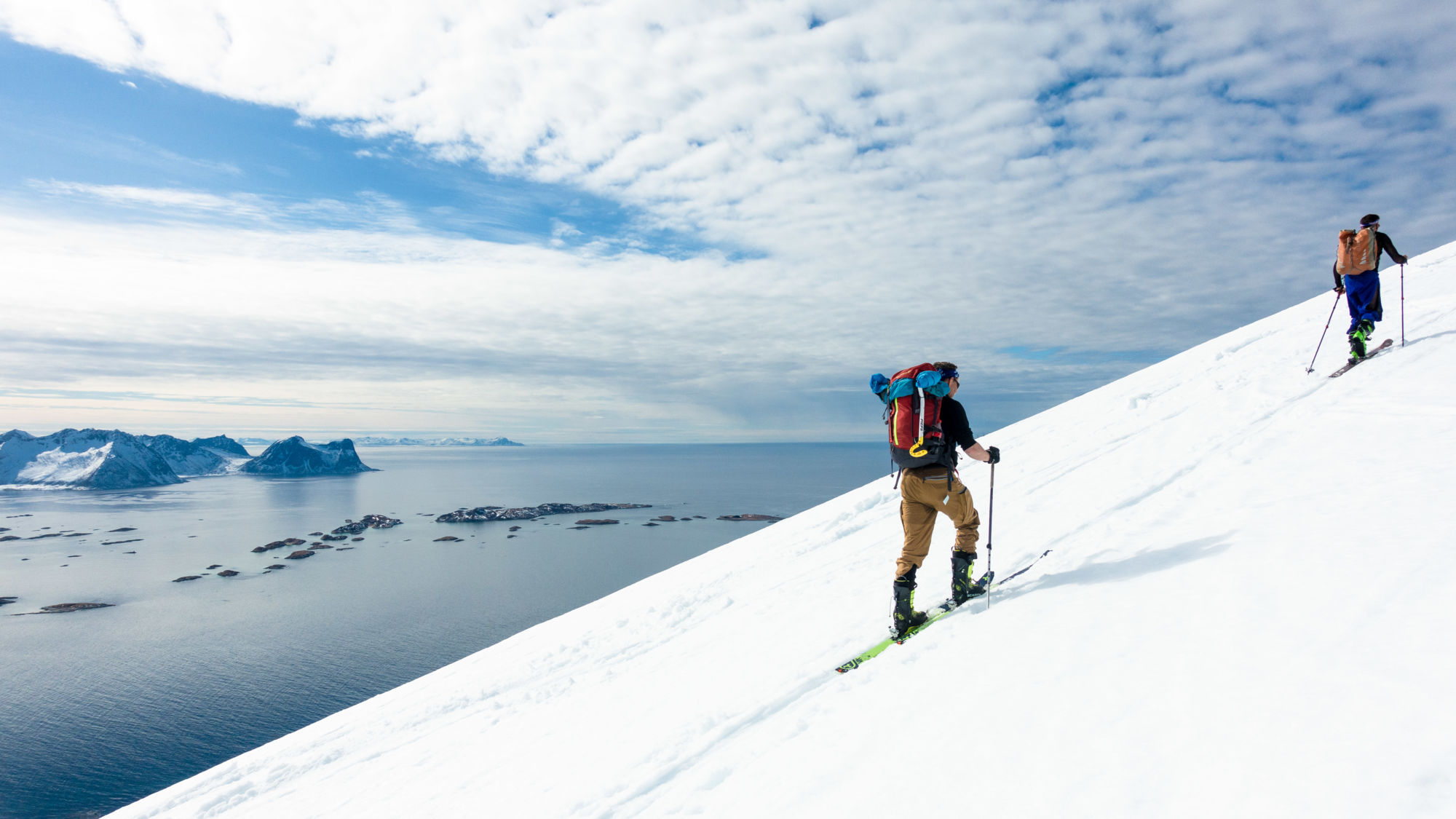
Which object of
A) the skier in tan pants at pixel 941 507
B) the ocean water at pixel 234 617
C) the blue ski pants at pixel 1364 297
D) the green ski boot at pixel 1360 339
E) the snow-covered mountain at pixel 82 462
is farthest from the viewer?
the snow-covered mountain at pixel 82 462

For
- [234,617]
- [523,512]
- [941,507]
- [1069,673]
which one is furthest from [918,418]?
[523,512]

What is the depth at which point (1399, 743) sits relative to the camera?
8.54 ft

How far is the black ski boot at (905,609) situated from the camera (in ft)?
19.9

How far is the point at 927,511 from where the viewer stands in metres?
6.05

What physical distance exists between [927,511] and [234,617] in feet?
225

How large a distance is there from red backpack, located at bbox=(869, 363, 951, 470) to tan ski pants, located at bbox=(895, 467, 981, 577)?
0.16 meters

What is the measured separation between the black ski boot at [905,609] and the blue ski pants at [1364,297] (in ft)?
36.7

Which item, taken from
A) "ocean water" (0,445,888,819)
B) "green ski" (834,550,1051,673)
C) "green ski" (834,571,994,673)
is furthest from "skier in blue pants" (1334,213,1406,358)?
"ocean water" (0,445,888,819)

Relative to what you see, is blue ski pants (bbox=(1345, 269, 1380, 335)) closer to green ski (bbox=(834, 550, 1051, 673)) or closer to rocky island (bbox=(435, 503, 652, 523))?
green ski (bbox=(834, 550, 1051, 673))

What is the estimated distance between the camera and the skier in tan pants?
5934 mm

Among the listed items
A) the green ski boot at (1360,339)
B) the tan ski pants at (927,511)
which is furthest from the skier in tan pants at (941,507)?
the green ski boot at (1360,339)

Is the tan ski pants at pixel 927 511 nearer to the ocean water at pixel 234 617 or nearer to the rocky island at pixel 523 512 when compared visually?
the ocean water at pixel 234 617

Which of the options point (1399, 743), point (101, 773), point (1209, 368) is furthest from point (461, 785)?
point (101, 773)

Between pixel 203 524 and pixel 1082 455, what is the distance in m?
138
